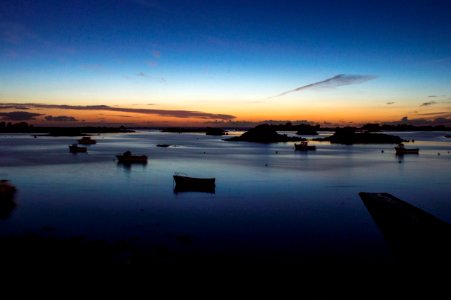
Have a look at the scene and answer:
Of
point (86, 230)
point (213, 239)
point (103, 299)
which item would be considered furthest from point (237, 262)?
point (86, 230)

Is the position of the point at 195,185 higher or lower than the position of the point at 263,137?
higher

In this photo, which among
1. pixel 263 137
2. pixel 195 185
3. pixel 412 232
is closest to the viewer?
pixel 412 232

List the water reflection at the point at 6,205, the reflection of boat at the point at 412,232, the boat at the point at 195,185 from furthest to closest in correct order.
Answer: the boat at the point at 195,185 < the water reflection at the point at 6,205 < the reflection of boat at the point at 412,232

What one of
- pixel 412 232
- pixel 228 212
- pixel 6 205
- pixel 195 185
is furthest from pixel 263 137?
pixel 412 232

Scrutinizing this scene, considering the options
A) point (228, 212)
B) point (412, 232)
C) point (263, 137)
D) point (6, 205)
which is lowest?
point (263, 137)

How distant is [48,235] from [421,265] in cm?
1783

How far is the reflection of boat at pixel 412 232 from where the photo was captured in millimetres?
14358

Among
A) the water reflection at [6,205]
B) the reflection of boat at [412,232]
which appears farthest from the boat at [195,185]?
the reflection of boat at [412,232]

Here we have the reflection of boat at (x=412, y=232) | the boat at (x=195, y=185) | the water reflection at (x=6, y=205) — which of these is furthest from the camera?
the boat at (x=195, y=185)

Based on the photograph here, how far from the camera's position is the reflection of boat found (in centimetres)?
1436

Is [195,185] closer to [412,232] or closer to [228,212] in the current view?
[228,212]

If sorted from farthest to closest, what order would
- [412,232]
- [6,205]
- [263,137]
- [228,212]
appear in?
[263,137], [6,205], [228,212], [412,232]

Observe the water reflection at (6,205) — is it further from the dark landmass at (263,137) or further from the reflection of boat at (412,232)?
the dark landmass at (263,137)

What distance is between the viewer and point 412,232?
1709 cm
